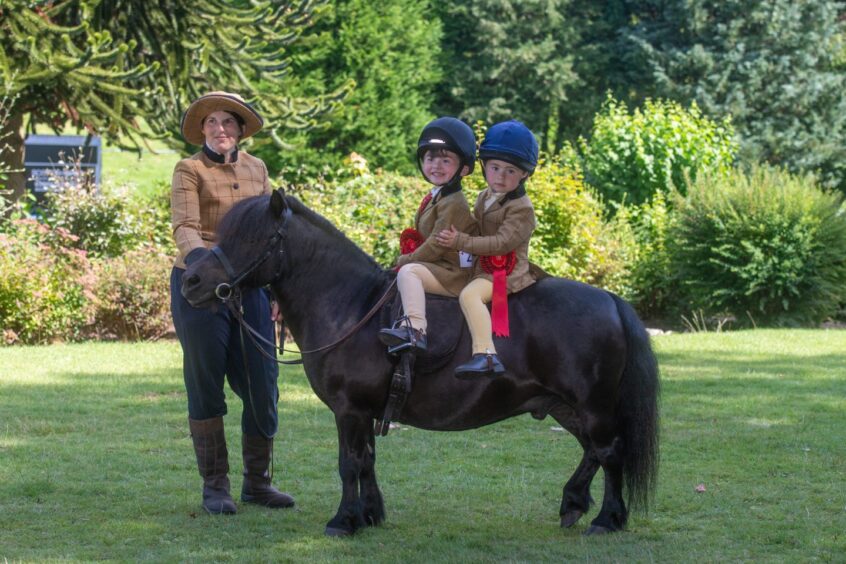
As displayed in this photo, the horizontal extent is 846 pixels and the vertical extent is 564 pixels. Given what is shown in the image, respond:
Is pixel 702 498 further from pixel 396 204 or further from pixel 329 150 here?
pixel 329 150

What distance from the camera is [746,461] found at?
7.18 m

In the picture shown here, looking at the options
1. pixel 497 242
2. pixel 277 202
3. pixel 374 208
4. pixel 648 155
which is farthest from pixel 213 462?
pixel 648 155

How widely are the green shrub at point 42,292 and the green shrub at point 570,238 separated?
5.59 metres

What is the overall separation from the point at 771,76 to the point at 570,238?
1121 centimetres

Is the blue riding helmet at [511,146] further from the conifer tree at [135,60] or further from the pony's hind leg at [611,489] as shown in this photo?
the conifer tree at [135,60]

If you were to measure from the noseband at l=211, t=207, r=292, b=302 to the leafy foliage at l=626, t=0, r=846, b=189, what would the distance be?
1872cm

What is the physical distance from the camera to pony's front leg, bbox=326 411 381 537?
543 centimetres

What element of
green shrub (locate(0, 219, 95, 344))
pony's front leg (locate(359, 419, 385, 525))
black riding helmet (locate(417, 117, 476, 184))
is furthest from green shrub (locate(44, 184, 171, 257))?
black riding helmet (locate(417, 117, 476, 184))

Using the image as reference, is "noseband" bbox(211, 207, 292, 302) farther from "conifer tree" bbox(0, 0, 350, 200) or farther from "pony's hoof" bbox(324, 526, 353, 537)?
"conifer tree" bbox(0, 0, 350, 200)

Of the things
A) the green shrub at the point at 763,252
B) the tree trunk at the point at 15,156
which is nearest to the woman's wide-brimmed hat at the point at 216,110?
the green shrub at the point at 763,252

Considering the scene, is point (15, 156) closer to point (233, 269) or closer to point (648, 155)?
point (648, 155)

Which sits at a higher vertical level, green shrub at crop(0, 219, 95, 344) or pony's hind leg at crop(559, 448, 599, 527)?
green shrub at crop(0, 219, 95, 344)

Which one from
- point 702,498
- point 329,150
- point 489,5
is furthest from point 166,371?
point 489,5

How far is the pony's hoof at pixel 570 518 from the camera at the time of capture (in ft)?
18.7
